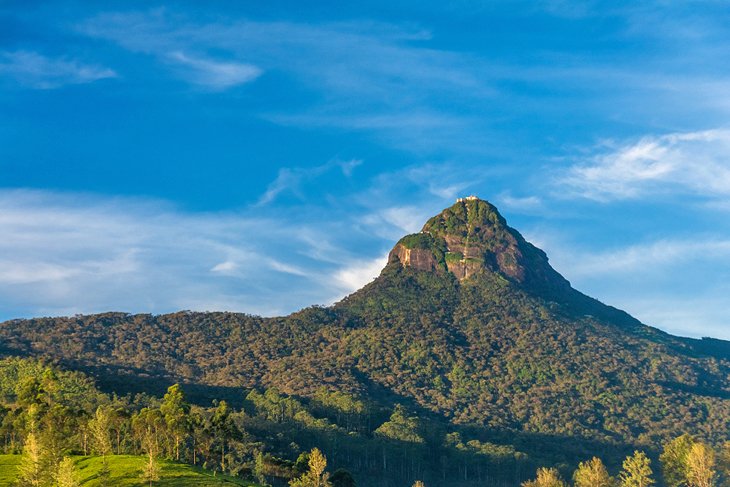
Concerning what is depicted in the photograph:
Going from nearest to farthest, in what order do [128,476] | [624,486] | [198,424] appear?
1. [128,476]
2. [198,424]
3. [624,486]

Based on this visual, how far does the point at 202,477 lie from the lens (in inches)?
4065

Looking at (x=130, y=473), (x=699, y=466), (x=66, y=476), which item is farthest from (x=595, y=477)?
(x=66, y=476)

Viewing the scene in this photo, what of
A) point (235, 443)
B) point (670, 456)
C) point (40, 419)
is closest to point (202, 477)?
point (40, 419)

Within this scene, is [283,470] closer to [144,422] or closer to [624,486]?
[144,422]

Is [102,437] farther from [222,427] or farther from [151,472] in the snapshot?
[222,427]

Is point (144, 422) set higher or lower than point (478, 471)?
higher

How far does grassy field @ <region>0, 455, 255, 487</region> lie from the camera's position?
98.0 metres

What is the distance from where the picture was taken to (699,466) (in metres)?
151

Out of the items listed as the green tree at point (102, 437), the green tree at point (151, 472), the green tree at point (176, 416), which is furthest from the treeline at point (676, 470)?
the green tree at point (102, 437)

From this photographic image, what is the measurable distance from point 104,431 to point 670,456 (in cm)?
11181

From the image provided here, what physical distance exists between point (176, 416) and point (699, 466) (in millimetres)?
99340

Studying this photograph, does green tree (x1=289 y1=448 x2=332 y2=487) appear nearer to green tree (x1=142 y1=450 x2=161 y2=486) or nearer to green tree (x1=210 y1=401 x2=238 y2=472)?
green tree (x1=210 y1=401 x2=238 y2=472)

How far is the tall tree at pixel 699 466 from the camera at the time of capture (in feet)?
491

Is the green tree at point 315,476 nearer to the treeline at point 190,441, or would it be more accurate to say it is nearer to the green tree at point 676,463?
the treeline at point 190,441
